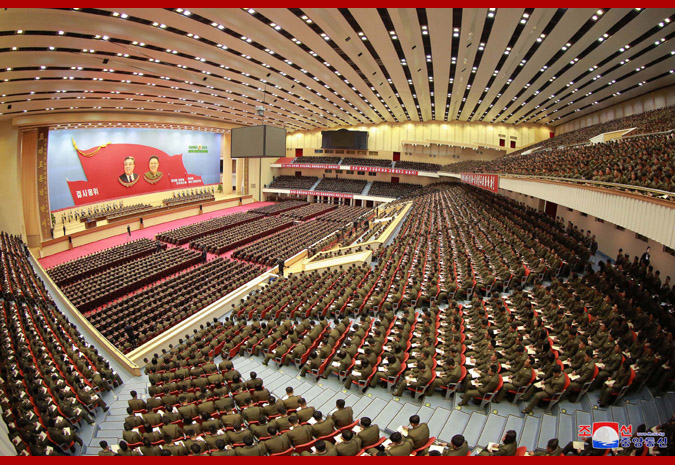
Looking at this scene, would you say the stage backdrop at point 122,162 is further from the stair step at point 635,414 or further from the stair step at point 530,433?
the stair step at point 635,414

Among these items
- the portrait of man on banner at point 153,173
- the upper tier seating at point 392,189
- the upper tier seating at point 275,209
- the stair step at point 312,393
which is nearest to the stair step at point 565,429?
the stair step at point 312,393

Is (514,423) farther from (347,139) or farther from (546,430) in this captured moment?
(347,139)

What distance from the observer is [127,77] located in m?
16.9

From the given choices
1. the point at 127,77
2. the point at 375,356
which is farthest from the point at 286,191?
the point at 375,356

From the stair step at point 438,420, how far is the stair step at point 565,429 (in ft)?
4.91

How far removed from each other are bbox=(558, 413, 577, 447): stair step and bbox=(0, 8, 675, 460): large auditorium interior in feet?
0.15

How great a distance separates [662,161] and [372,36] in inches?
414

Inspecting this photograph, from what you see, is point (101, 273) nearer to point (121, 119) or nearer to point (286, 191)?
point (121, 119)

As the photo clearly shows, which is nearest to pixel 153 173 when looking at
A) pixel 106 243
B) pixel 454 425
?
pixel 106 243

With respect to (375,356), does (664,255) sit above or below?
above

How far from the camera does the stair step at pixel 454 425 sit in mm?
5152

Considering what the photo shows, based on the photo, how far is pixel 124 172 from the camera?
3042cm

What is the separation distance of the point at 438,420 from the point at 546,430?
146 centimetres

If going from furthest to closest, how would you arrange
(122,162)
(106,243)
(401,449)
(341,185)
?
1. (341,185)
2. (122,162)
3. (106,243)
4. (401,449)
